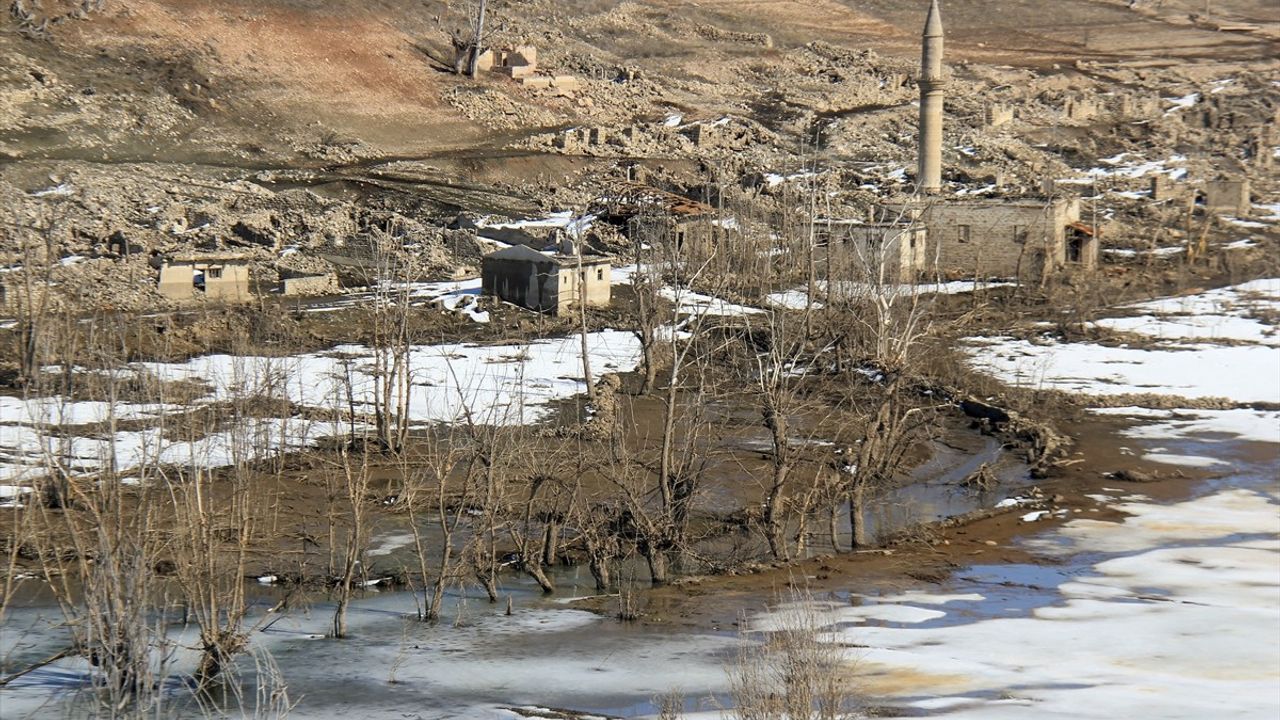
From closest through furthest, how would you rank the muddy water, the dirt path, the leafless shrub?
the leafless shrub, the muddy water, the dirt path

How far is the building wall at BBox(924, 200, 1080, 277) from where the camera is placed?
46531 mm

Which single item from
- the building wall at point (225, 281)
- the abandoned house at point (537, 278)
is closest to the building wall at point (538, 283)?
the abandoned house at point (537, 278)

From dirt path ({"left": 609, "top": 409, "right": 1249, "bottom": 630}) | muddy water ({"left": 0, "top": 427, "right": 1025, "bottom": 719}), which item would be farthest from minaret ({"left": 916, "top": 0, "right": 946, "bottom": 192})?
muddy water ({"left": 0, "top": 427, "right": 1025, "bottom": 719})

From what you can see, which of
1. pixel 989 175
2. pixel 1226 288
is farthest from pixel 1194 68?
pixel 1226 288

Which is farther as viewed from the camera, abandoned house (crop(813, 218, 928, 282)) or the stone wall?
the stone wall

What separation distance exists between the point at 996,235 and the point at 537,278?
15161mm

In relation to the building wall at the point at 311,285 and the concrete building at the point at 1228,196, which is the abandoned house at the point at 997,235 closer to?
the concrete building at the point at 1228,196

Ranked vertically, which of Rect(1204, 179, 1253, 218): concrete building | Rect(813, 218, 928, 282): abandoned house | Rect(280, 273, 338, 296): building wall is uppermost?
Rect(1204, 179, 1253, 218): concrete building

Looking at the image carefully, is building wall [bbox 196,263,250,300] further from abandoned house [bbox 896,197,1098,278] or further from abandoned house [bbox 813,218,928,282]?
abandoned house [bbox 896,197,1098,278]

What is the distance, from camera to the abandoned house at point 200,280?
38000 mm

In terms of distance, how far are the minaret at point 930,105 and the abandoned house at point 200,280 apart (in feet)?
71.0

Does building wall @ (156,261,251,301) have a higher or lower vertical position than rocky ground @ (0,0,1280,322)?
lower

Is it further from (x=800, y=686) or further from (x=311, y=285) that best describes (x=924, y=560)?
(x=311, y=285)

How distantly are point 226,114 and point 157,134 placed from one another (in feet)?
12.4
